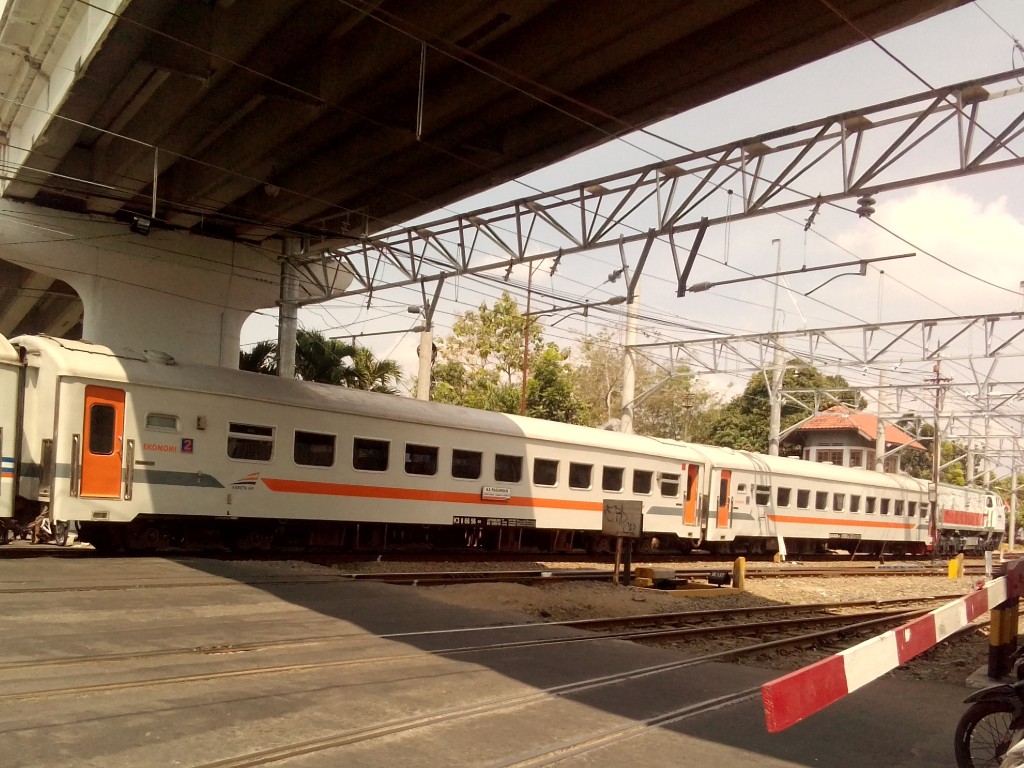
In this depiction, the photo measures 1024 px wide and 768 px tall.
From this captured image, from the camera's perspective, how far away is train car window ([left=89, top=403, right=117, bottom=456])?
13.6 m

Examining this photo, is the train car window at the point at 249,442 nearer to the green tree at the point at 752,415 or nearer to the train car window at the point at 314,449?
the train car window at the point at 314,449

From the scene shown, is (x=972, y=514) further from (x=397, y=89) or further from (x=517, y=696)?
(x=517, y=696)

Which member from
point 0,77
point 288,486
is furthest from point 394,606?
point 0,77

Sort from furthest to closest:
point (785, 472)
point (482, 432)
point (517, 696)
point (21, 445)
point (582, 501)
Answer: point (785, 472) → point (582, 501) → point (482, 432) → point (21, 445) → point (517, 696)

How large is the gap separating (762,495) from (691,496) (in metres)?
3.55

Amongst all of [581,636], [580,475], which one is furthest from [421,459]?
[581,636]

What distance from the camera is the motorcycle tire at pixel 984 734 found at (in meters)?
5.43

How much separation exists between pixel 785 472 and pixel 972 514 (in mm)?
19290

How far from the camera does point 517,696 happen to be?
7207 millimetres

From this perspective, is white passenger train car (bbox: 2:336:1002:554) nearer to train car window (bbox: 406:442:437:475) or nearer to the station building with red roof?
train car window (bbox: 406:442:437:475)

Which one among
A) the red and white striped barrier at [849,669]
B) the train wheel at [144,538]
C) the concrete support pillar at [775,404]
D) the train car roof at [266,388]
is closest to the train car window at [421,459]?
the train car roof at [266,388]

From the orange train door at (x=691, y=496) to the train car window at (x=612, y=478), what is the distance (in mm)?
2807

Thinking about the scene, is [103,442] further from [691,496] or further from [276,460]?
[691,496]

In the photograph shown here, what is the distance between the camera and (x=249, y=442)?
15.7 metres
